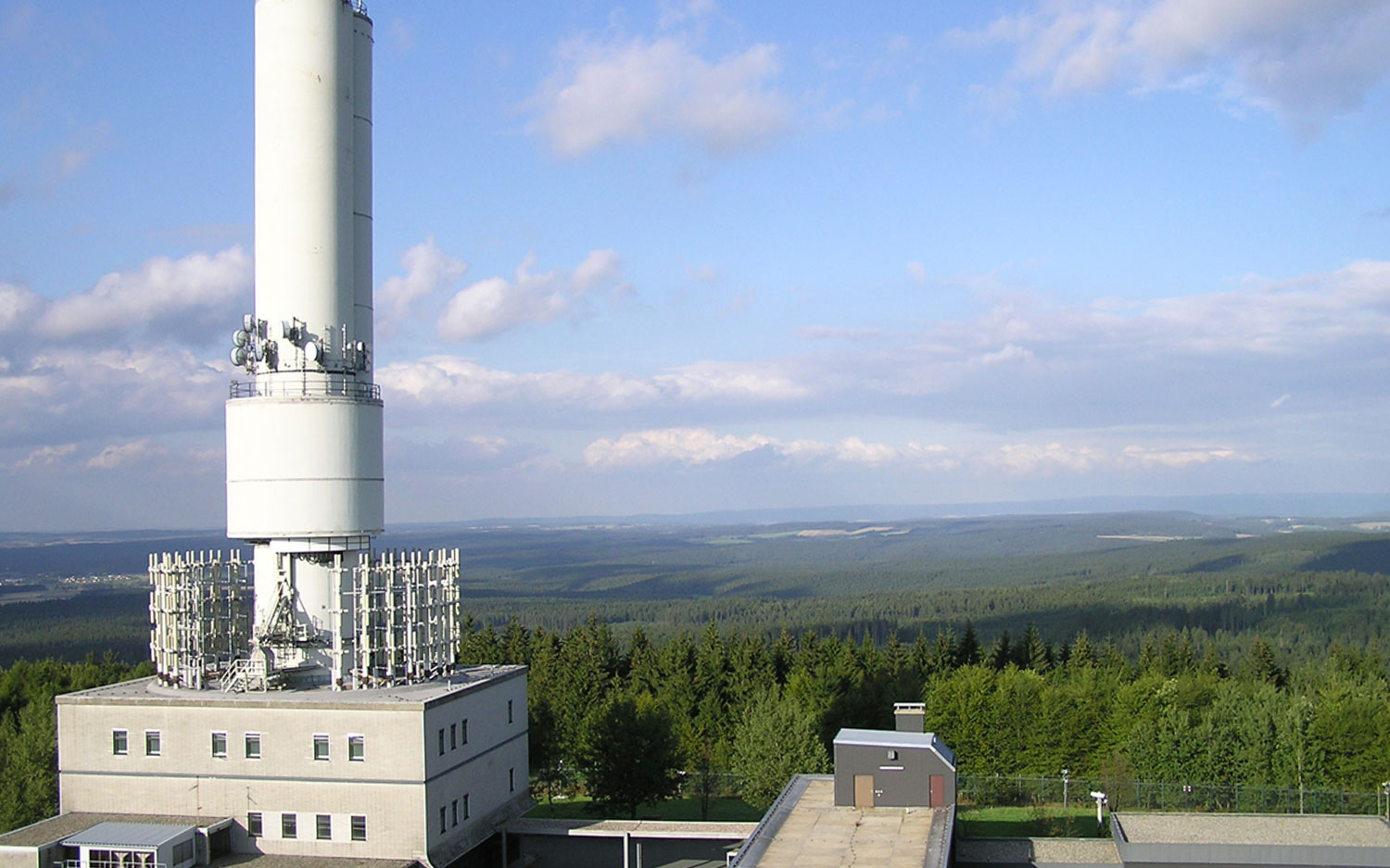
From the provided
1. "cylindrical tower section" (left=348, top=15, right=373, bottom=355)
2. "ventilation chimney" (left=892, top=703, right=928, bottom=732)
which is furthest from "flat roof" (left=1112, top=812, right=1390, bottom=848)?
"cylindrical tower section" (left=348, top=15, right=373, bottom=355)

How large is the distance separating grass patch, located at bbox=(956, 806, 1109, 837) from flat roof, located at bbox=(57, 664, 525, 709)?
2027 centimetres

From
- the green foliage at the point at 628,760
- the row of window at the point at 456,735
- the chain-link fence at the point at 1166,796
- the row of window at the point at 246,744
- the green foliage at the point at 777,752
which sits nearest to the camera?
the row of window at the point at 246,744

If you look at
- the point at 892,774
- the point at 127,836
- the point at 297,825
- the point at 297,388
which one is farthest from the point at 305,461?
the point at 892,774

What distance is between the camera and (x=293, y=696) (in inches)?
1433

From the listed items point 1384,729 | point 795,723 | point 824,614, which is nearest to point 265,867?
point 795,723

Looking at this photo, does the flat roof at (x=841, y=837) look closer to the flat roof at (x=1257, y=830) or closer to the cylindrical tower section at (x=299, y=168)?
the flat roof at (x=1257, y=830)

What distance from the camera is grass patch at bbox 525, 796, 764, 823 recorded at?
171 feet

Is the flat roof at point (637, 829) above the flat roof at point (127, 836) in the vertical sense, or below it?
below

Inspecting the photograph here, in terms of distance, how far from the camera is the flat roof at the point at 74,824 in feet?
109

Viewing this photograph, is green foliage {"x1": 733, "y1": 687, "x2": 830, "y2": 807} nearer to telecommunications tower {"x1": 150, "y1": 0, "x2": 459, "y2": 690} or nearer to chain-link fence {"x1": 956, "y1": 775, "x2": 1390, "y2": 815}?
chain-link fence {"x1": 956, "y1": 775, "x2": 1390, "y2": 815}

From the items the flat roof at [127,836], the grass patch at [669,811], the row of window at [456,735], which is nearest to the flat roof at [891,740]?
the row of window at [456,735]

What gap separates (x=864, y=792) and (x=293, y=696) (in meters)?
16.9

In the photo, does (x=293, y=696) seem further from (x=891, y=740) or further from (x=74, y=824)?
(x=891, y=740)

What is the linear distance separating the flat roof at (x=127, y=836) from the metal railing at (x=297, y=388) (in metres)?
13.3
